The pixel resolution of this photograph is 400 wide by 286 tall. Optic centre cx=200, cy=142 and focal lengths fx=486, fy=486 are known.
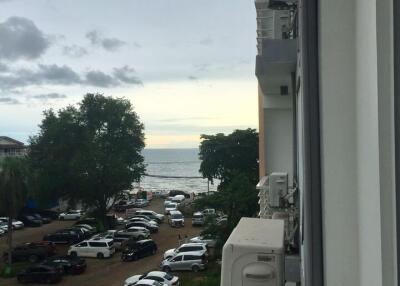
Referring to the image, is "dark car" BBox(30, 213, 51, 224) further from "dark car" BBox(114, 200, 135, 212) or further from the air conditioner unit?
the air conditioner unit

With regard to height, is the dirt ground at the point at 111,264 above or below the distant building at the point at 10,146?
below

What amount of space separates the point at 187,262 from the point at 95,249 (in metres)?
3.58

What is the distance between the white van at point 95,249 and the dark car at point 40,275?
2527mm

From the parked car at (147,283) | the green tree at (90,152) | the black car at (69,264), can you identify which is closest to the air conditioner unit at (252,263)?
the parked car at (147,283)

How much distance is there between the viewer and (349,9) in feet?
3.31

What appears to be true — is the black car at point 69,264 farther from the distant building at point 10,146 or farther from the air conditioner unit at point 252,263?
the distant building at point 10,146

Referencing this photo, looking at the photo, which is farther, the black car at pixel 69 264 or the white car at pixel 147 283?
the black car at pixel 69 264

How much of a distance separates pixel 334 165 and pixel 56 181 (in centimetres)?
1834

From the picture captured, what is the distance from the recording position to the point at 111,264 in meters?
13.9

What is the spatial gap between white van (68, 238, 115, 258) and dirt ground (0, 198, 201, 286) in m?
0.20

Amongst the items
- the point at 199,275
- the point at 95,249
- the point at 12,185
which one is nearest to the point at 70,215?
the point at 95,249

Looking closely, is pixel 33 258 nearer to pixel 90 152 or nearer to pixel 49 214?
pixel 90 152

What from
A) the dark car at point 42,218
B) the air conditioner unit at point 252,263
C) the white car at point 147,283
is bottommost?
the dark car at point 42,218

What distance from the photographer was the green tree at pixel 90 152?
18.3 meters
